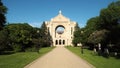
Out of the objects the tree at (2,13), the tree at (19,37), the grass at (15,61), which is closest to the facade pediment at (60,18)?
the tree at (19,37)

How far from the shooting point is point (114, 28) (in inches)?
1172

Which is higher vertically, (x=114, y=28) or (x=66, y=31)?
(x=66, y=31)

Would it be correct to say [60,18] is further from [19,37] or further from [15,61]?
[15,61]

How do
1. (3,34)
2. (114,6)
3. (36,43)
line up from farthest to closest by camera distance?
(36,43) < (3,34) < (114,6)

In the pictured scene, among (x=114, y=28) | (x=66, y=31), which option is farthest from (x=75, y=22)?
(x=114, y=28)

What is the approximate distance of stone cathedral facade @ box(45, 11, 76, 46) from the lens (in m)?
124

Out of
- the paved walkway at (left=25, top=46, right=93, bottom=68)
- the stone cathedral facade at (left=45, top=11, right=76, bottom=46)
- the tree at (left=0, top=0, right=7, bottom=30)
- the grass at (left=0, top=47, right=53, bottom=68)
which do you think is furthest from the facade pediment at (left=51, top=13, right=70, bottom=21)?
the paved walkway at (left=25, top=46, right=93, bottom=68)

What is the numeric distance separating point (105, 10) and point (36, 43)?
22591 millimetres

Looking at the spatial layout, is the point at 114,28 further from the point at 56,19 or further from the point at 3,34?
the point at 56,19

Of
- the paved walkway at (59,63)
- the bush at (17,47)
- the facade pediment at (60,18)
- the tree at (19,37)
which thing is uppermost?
the facade pediment at (60,18)

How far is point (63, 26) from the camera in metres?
126

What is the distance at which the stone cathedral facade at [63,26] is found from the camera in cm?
12369

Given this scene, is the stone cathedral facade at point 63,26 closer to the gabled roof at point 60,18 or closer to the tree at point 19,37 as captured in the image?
the gabled roof at point 60,18

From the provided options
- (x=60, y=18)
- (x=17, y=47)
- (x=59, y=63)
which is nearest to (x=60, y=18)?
(x=60, y=18)
